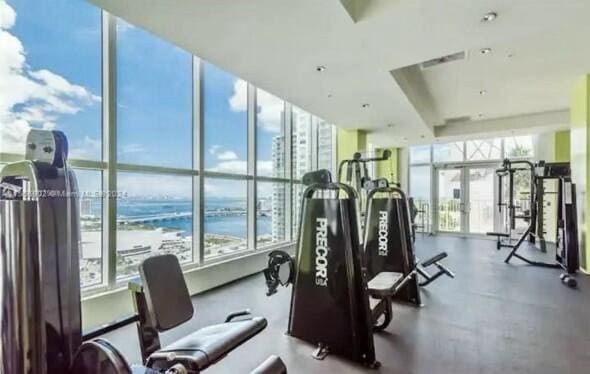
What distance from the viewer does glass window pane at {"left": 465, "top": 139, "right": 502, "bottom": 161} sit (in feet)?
32.8

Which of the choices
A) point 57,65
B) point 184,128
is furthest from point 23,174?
point 184,128

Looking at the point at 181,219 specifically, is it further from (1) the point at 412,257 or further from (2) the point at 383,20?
(2) the point at 383,20

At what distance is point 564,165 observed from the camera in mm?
6000

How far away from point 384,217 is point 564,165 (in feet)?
13.9

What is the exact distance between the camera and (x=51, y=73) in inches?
121

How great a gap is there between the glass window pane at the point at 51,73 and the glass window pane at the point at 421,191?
384 inches

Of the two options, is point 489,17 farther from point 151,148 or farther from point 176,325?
point 151,148

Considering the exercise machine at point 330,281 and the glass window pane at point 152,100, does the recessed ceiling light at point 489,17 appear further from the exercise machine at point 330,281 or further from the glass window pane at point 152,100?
the glass window pane at point 152,100

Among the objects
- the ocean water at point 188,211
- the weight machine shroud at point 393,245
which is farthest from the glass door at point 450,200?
the weight machine shroud at point 393,245

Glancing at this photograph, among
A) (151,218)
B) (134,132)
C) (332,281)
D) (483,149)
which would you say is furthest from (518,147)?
(134,132)

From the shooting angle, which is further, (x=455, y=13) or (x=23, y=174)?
Answer: (x=455, y=13)

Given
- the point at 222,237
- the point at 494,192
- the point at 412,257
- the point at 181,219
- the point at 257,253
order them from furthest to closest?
the point at 494,192 < the point at 257,253 < the point at 222,237 < the point at 181,219 < the point at 412,257

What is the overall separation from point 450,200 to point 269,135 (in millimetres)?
7166

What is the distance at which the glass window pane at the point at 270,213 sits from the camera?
586 centimetres
